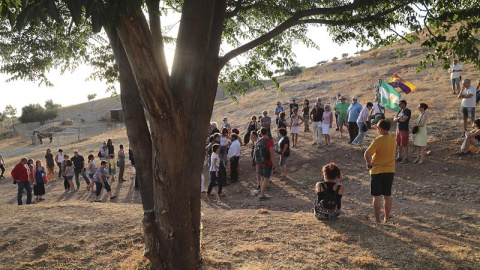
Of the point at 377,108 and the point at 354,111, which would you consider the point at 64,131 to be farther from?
the point at 377,108

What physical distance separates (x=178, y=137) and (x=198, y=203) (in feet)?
3.78

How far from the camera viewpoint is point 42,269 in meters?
5.56

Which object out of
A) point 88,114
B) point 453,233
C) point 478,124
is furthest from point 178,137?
point 88,114

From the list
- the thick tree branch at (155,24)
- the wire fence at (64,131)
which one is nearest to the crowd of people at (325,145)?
the thick tree branch at (155,24)

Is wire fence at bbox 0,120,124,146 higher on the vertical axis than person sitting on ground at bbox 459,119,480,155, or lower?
higher

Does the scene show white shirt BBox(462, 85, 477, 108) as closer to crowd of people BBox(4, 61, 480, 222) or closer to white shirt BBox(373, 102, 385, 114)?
crowd of people BBox(4, 61, 480, 222)

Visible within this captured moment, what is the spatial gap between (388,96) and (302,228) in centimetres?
945

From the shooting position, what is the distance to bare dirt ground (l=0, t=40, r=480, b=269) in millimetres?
5488

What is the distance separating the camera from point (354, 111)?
13359mm

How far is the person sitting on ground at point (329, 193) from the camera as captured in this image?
21.7 ft

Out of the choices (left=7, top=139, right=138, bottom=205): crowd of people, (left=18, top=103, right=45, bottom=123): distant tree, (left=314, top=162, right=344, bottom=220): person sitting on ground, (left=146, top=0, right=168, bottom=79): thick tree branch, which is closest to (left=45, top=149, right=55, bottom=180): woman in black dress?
(left=7, top=139, right=138, bottom=205): crowd of people

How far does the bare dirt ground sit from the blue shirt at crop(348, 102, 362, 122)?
3.93 feet

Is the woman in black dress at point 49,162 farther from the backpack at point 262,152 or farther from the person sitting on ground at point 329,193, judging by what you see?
the person sitting on ground at point 329,193

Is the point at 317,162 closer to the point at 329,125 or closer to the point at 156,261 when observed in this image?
the point at 329,125
